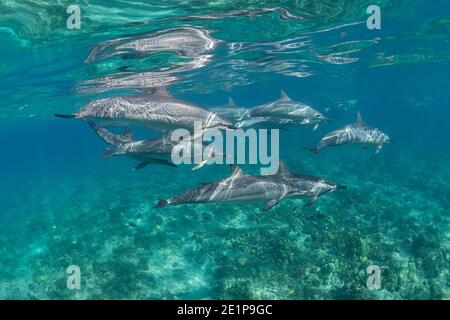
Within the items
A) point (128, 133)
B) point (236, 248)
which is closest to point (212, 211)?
point (236, 248)

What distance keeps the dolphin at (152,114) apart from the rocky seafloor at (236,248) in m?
5.71

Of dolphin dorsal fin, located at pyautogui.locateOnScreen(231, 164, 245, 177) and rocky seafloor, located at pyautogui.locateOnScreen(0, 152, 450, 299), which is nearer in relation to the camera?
dolphin dorsal fin, located at pyautogui.locateOnScreen(231, 164, 245, 177)

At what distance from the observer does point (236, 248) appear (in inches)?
546

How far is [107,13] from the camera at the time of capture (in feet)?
38.7

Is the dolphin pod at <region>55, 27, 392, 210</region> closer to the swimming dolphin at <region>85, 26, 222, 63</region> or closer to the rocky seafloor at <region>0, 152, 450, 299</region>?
the rocky seafloor at <region>0, 152, 450, 299</region>

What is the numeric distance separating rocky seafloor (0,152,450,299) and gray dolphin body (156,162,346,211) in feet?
12.4

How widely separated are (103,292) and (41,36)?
975cm

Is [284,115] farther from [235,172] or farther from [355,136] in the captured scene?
[235,172]

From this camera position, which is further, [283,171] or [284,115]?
[284,115]

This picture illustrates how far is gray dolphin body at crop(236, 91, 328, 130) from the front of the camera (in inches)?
530

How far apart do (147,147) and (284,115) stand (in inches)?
251

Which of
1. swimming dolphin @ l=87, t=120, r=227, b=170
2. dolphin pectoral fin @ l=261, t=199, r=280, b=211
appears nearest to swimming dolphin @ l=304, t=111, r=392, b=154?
dolphin pectoral fin @ l=261, t=199, r=280, b=211

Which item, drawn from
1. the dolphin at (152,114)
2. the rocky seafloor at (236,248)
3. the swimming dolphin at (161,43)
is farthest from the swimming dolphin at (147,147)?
the swimming dolphin at (161,43)

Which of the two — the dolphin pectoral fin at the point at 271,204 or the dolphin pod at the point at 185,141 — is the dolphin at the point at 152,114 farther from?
the dolphin pectoral fin at the point at 271,204
